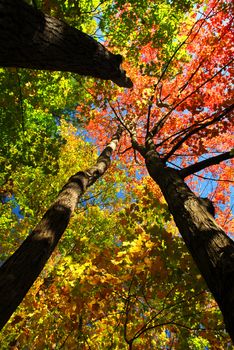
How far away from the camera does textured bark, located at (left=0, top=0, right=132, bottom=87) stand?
7.57 feet

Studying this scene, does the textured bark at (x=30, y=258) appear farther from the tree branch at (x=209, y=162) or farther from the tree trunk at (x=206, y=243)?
the tree branch at (x=209, y=162)

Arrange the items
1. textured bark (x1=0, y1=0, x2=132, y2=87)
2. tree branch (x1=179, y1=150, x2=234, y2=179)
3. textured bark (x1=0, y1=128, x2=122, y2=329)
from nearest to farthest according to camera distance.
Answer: textured bark (x1=0, y1=0, x2=132, y2=87), textured bark (x1=0, y1=128, x2=122, y2=329), tree branch (x1=179, y1=150, x2=234, y2=179)

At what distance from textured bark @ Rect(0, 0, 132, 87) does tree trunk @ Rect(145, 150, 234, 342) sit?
6.82 ft

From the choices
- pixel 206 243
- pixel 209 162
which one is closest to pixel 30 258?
pixel 206 243

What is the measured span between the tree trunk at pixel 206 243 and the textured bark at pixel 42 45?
208 centimetres

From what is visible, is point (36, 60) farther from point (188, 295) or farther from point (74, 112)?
point (74, 112)

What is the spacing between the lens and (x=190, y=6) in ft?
25.0

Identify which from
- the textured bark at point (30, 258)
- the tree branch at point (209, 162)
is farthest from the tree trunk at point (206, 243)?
the textured bark at point (30, 258)

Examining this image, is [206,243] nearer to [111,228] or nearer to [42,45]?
[42,45]

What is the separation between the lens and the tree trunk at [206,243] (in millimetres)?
2367

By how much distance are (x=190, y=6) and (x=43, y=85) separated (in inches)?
203

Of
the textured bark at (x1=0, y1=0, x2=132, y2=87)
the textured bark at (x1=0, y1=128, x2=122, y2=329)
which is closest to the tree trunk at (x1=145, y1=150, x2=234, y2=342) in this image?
the textured bark at (x1=0, y1=128, x2=122, y2=329)

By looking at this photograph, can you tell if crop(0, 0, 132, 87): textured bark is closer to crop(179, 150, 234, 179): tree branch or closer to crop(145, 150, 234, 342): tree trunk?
crop(179, 150, 234, 179): tree branch

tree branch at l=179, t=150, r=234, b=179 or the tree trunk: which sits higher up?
tree branch at l=179, t=150, r=234, b=179
